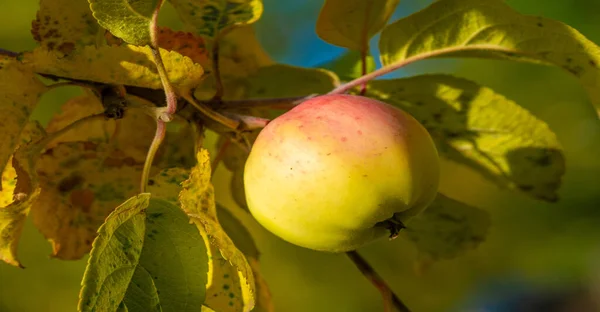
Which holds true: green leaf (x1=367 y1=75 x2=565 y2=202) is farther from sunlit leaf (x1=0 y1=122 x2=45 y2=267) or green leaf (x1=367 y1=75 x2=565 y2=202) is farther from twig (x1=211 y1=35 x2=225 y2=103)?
sunlit leaf (x1=0 y1=122 x2=45 y2=267)

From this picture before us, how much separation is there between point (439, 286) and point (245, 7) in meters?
1.31

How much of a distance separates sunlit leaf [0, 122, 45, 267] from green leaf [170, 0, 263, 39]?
199mm

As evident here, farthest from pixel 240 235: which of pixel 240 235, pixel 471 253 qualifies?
pixel 471 253

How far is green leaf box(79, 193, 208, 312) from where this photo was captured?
0.56 meters

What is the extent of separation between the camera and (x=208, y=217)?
608mm

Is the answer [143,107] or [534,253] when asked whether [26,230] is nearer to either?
[143,107]

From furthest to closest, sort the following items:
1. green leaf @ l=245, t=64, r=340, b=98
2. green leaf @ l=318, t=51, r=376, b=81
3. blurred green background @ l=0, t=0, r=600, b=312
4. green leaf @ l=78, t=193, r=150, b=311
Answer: blurred green background @ l=0, t=0, r=600, b=312 → green leaf @ l=318, t=51, r=376, b=81 → green leaf @ l=245, t=64, r=340, b=98 → green leaf @ l=78, t=193, r=150, b=311

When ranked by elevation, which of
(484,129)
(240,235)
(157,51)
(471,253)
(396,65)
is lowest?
(471,253)

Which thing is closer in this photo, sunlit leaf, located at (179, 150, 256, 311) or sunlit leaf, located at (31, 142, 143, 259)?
sunlit leaf, located at (179, 150, 256, 311)

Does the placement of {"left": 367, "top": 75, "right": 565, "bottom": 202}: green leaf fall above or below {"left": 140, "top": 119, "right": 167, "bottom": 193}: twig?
below

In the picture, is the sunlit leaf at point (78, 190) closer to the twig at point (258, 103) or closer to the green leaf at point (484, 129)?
the twig at point (258, 103)

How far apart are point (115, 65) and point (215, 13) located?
14 cm

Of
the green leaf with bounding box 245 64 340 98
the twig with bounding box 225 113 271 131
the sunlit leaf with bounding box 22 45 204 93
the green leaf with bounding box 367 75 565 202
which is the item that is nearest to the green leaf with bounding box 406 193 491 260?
the green leaf with bounding box 367 75 565 202

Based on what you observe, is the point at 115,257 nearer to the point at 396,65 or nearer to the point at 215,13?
the point at 215,13
